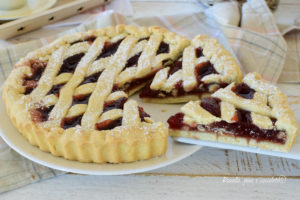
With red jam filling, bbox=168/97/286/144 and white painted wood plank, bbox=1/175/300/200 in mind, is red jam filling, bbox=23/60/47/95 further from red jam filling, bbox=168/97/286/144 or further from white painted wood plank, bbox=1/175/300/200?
red jam filling, bbox=168/97/286/144

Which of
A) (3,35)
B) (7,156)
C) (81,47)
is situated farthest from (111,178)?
(3,35)

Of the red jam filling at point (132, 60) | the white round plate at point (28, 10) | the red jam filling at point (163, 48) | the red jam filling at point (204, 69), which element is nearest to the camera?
the red jam filling at point (204, 69)

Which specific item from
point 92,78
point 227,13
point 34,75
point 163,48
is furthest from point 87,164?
point 227,13

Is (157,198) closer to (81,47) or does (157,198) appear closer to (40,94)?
(40,94)

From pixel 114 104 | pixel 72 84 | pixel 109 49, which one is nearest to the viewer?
pixel 114 104

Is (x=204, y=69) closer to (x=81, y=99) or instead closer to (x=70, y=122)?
(x=81, y=99)

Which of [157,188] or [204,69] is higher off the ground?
[204,69]

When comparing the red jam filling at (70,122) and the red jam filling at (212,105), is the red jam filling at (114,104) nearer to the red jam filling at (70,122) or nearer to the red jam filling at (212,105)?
the red jam filling at (70,122)

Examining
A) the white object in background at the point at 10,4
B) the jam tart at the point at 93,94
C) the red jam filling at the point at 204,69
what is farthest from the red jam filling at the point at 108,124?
the white object in background at the point at 10,4
